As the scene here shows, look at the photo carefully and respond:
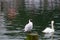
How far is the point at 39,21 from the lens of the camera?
17.8 feet

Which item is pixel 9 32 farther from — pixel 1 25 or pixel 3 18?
pixel 3 18

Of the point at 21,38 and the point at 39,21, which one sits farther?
the point at 39,21

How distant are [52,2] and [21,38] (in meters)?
4.50

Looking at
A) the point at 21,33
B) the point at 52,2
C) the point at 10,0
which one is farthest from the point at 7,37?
the point at 10,0

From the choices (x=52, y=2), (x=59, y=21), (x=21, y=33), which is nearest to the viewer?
(x=21, y=33)

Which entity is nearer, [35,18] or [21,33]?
[21,33]

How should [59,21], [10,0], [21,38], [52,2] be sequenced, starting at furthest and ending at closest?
[10,0] < [52,2] < [59,21] < [21,38]

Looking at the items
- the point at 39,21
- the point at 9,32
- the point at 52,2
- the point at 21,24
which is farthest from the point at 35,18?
the point at 52,2

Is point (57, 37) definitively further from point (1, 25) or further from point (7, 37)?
point (1, 25)

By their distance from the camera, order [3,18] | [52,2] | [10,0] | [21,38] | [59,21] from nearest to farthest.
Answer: [21,38]
[59,21]
[3,18]
[52,2]
[10,0]

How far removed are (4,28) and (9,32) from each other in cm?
37

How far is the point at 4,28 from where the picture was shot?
199 inches

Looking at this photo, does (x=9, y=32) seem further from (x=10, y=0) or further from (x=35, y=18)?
(x=10, y=0)

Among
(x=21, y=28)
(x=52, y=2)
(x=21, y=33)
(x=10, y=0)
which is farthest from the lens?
(x=10, y=0)
